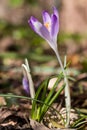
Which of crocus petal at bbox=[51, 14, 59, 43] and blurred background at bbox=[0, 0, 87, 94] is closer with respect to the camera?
crocus petal at bbox=[51, 14, 59, 43]

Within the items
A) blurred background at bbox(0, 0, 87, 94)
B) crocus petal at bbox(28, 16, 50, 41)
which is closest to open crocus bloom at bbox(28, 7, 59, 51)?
crocus petal at bbox(28, 16, 50, 41)

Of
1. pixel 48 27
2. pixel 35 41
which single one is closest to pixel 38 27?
pixel 48 27

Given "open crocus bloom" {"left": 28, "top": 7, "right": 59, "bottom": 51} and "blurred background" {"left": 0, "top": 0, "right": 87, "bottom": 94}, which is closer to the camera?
"open crocus bloom" {"left": 28, "top": 7, "right": 59, "bottom": 51}

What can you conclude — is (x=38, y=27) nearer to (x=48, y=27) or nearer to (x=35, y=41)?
(x=48, y=27)

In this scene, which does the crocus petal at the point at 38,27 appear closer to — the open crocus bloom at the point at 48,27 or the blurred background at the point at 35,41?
the open crocus bloom at the point at 48,27

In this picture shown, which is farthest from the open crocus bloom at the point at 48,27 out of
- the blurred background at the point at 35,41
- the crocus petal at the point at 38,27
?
the blurred background at the point at 35,41

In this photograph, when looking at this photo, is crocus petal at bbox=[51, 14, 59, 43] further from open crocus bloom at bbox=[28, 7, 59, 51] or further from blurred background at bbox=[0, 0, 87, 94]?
blurred background at bbox=[0, 0, 87, 94]

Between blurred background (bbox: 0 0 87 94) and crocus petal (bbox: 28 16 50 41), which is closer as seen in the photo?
crocus petal (bbox: 28 16 50 41)

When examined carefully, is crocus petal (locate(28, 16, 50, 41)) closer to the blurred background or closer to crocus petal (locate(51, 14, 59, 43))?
crocus petal (locate(51, 14, 59, 43))
